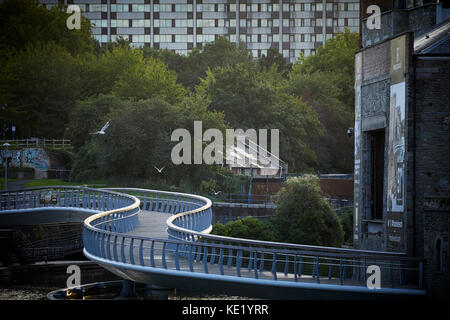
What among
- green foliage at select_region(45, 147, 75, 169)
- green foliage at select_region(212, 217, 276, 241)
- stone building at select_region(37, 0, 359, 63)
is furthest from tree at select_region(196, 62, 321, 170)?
stone building at select_region(37, 0, 359, 63)

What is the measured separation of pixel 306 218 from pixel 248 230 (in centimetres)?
352

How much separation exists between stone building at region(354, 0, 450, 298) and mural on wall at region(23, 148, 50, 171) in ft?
154

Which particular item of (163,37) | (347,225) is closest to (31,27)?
(163,37)

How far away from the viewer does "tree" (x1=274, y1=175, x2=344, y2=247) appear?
4228 cm

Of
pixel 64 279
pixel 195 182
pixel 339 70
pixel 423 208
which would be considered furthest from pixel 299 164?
pixel 423 208

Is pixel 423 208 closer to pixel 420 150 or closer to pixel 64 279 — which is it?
pixel 420 150

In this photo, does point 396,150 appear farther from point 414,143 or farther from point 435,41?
point 435,41

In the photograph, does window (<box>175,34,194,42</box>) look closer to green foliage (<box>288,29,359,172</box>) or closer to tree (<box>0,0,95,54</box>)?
tree (<box>0,0,95,54</box>)

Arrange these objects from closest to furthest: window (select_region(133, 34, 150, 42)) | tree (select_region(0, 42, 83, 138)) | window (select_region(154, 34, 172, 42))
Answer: tree (select_region(0, 42, 83, 138)) → window (select_region(133, 34, 150, 42)) → window (select_region(154, 34, 172, 42))

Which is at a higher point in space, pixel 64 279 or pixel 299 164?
pixel 299 164

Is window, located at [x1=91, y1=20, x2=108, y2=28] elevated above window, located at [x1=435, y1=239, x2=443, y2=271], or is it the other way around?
window, located at [x1=91, y1=20, x2=108, y2=28]

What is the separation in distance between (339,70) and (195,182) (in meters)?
37.3

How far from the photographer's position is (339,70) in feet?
293

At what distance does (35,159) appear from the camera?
68875mm
